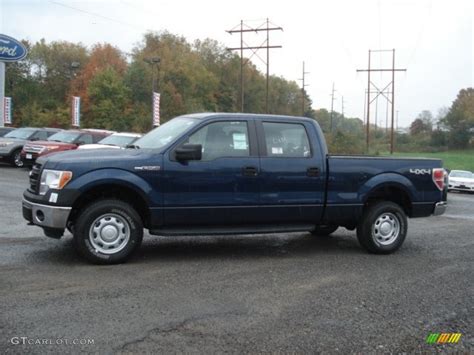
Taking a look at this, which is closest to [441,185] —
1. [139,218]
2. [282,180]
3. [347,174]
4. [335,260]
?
[347,174]

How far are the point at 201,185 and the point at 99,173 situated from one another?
48.6 inches

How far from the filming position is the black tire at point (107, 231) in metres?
6.10

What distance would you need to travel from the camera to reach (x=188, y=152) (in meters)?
6.36

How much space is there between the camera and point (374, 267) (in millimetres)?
6762

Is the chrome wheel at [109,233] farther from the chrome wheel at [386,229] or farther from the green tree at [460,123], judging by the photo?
the green tree at [460,123]

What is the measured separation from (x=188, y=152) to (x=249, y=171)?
33.7 inches

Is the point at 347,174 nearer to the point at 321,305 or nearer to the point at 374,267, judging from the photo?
the point at 374,267

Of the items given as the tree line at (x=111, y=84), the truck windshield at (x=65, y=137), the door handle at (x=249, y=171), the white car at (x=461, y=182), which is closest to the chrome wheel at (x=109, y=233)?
the door handle at (x=249, y=171)

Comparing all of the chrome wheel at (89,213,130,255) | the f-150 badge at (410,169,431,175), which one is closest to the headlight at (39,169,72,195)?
the chrome wheel at (89,213,130,255)

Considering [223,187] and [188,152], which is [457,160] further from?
[188,152]

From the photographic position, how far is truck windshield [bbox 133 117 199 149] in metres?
6.68

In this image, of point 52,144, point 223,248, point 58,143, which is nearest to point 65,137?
point 58,143

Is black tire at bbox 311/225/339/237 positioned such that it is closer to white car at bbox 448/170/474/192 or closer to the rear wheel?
the rear wheel

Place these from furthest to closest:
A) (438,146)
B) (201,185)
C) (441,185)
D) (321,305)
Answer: (438,146) → (441,185) → (201,185) → (321,305)
